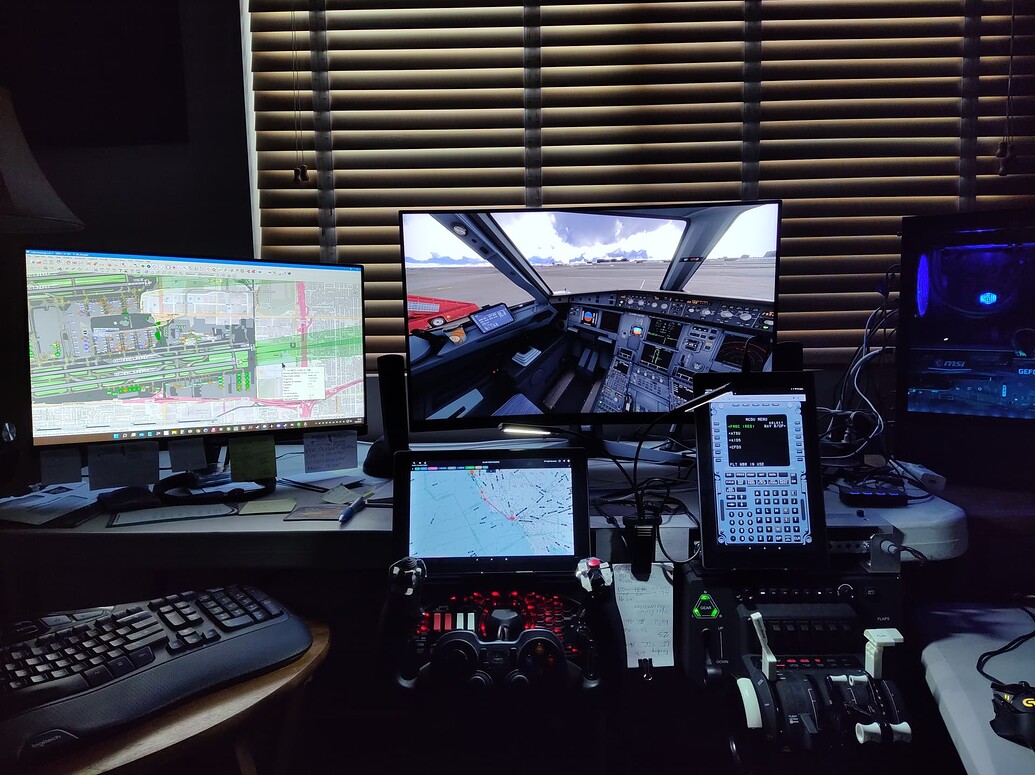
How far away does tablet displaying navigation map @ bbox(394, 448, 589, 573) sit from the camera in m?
1.05

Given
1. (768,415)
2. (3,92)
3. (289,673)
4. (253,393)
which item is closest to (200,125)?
(3,92)

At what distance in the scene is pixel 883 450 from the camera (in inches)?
56.7

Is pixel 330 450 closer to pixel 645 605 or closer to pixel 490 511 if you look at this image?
pixel 490 511

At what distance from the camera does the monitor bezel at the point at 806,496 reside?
103cm

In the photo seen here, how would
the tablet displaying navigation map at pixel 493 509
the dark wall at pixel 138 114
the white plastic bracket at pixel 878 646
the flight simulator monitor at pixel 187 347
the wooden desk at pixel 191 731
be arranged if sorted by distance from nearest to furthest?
the wooden desk at pixel 191 731
the white plastic bracket at pixel 878 646
the tablet displaying navigation map at pixel 493 509
the flight simulator monitor at pixel 187 347
the dark wall at pixel 138 114

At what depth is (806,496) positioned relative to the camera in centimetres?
105

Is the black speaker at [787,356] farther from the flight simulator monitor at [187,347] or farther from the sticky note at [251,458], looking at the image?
the sticky note at [251,458]

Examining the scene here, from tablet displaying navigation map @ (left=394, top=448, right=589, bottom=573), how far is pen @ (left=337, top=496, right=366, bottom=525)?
13 cm

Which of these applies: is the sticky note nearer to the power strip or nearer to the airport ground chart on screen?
the airport ground chart on screen

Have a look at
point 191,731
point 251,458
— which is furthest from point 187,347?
point 191,731

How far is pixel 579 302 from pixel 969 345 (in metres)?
0.83

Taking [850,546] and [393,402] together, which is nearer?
[850,546]

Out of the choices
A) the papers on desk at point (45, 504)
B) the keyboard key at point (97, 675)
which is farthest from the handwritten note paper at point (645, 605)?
the papers on desk at point (45, 504)

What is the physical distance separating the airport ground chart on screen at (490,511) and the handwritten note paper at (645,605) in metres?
0.13
